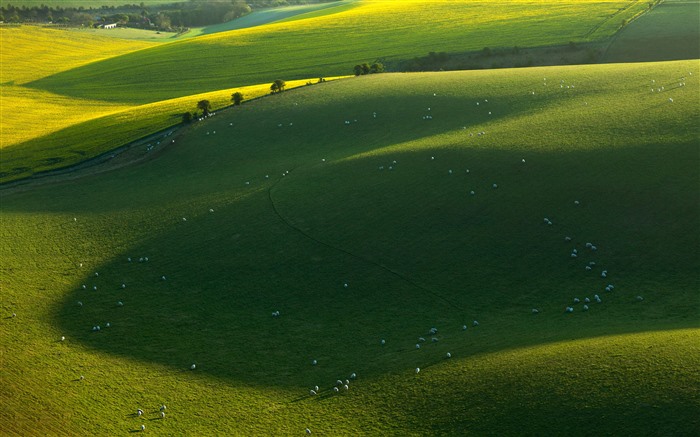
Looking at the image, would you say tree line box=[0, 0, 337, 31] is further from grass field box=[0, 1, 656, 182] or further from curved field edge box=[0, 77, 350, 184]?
curved field edge box=[0, 77, 350, 184]

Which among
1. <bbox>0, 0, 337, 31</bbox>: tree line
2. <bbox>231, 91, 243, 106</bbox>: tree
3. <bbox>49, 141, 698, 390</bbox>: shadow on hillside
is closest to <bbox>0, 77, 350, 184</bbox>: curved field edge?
<bbox>231, 91, 243, 106</bbox>: tree

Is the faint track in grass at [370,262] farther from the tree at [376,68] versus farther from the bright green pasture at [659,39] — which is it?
the bright green pasture at [659,39]

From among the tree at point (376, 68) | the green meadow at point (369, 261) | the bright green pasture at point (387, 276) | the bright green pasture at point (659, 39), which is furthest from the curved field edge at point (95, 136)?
the bright green pasture at point (659, 39)

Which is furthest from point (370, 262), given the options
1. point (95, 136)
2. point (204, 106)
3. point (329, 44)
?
point (329, 44)

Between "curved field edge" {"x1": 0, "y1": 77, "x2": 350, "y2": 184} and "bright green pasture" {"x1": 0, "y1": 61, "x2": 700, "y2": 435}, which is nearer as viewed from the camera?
"bright green pasture" {"x1": 0, "y1": 61, "x2": 700, "y2": 435}

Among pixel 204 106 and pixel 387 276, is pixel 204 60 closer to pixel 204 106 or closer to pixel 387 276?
pixel 204 106

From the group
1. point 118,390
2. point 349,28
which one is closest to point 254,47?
point 349,28

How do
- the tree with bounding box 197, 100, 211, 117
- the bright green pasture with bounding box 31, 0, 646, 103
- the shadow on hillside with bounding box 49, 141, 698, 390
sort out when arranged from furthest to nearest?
1. the bright green pasture with bounding box 31, 0, 646, 103
2. the tree with bounding box 197, 100, 211, 117
3. the shadow on hillside with bounding box 49, 141, 698, 390
